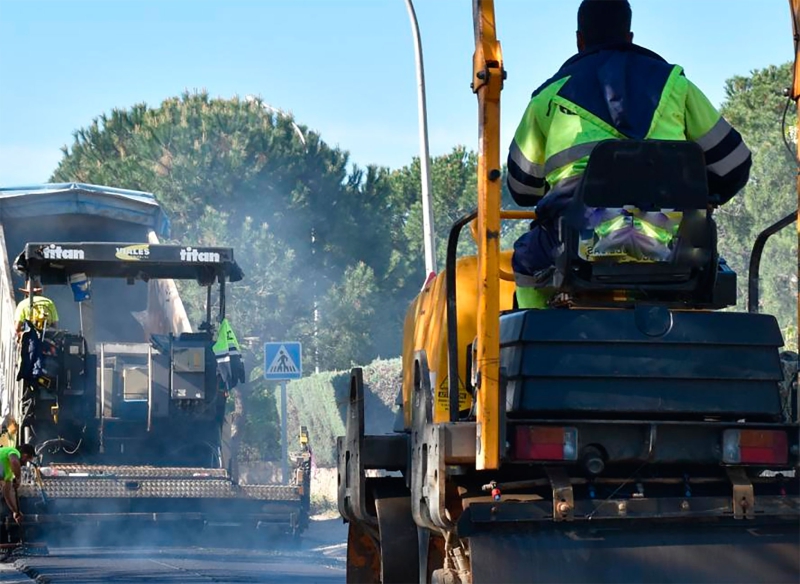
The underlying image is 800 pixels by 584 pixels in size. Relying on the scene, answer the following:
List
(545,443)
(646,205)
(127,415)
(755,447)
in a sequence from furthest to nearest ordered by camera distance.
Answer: (127,415)
(646,205)
(755,447)
(545,443)

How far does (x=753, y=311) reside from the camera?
5910 mm

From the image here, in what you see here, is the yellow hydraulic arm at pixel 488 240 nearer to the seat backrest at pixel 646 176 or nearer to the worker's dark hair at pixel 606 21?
the seat backrest at pixel 646 176

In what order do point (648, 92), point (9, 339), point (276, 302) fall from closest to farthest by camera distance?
point (648, 92) → point (9, 339) → point (276, 302)

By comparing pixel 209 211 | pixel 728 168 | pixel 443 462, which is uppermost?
pixel 209 211

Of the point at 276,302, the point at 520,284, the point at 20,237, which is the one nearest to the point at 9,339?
the point at 20,237

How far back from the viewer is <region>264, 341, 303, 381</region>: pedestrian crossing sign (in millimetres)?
19359

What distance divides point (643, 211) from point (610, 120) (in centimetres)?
38

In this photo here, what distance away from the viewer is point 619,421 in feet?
16.9

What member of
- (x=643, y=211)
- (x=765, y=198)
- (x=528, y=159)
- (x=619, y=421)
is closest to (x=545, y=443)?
(x=619, y=421)

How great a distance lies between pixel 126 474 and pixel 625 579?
416 inches

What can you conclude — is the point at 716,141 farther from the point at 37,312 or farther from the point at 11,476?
the point at 37,312

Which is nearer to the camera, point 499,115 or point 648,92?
point 499,115

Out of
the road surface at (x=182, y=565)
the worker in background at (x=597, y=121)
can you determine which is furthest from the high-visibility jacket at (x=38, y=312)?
the worker in background at (x=597, y=121)

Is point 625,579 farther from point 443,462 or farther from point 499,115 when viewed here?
point 499,115
